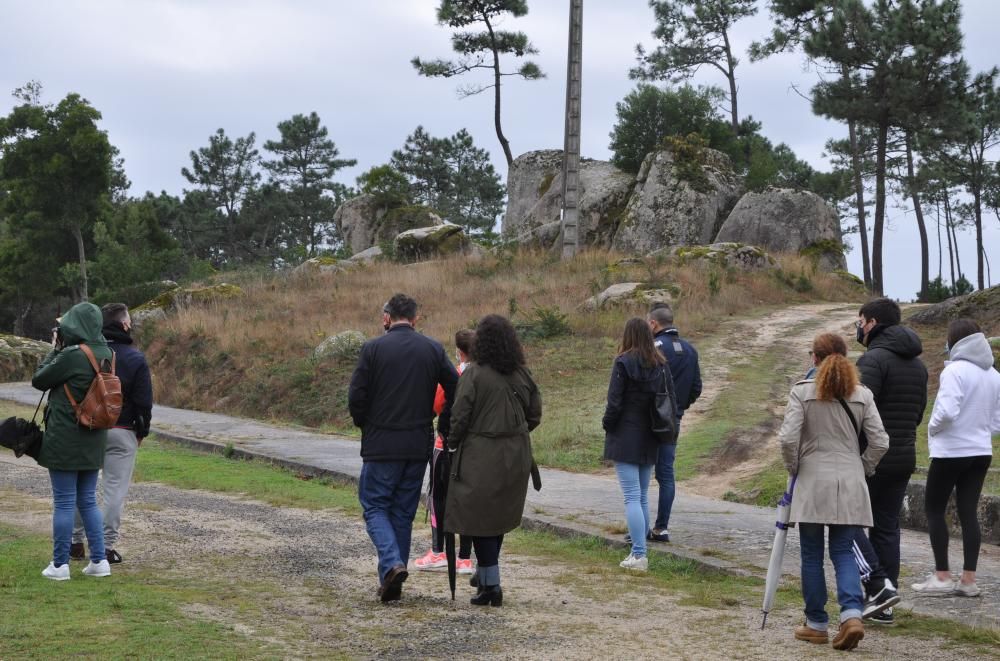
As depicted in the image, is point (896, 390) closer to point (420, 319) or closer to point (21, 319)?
point (420, 319)

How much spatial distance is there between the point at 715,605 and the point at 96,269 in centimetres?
4300

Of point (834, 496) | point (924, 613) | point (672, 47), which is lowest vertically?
point (924, 613)

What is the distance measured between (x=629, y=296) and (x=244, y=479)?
472 inches

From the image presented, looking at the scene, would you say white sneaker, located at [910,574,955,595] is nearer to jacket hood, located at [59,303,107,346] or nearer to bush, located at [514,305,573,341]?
jacket hood, located at [59,303,107,346]

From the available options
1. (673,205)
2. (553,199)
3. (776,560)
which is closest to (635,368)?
(776,560)

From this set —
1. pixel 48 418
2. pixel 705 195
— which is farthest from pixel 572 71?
pixel 48 418

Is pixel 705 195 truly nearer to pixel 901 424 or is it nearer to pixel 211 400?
pixel 211 400

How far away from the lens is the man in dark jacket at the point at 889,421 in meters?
6.57

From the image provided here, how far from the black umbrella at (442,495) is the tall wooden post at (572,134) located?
21562mm

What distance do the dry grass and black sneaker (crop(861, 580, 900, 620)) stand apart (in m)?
11.6

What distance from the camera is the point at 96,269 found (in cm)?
4569

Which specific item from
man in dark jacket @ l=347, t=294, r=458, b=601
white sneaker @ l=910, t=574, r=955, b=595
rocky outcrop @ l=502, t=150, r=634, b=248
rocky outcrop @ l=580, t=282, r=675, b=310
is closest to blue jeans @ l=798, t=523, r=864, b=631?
white sneaker @ l=910, t=574, r=955, b=595

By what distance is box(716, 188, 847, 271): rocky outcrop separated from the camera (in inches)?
1211

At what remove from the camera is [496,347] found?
22.4ft
